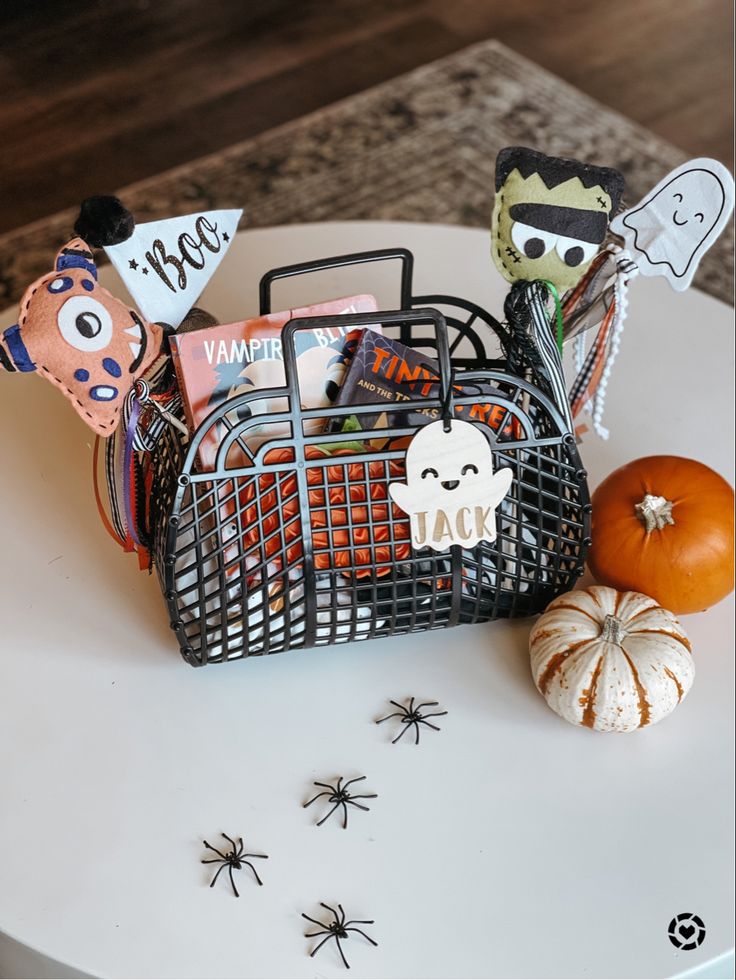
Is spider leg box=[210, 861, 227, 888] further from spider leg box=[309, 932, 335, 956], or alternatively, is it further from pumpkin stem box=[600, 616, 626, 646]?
pumpkin stem box=[600, 616, 626, 646]

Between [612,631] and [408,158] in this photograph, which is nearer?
[612,631]

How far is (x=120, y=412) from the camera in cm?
85

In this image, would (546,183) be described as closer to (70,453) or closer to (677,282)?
(677,282)

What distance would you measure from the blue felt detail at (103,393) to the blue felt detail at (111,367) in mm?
10

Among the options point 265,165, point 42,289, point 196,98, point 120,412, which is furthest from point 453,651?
point 196,98

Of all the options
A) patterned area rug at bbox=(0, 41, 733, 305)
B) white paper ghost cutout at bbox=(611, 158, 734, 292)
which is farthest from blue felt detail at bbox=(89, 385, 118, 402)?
patterned area rug at bbox=(0, 41, 733, 305)

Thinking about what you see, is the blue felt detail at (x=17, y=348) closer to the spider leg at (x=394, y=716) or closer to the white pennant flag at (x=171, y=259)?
the white pennant flag at (x=171, y=259)

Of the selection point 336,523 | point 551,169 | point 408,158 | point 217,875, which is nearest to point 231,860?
point 217,875

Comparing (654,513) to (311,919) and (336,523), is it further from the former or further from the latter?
(311,919)

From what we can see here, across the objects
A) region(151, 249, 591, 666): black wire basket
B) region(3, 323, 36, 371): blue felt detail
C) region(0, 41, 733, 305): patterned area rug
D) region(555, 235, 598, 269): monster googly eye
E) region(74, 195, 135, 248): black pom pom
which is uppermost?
region(74, 195, 135, 248): black pom pom

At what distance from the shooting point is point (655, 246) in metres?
0.91

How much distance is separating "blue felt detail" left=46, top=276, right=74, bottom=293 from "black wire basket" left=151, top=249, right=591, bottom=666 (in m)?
0.14

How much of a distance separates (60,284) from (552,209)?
1.28 feet

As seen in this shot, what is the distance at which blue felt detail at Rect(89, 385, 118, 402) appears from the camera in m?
0.81
